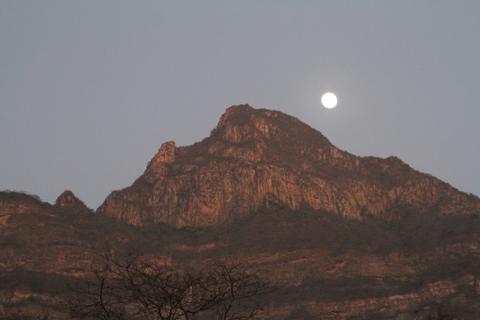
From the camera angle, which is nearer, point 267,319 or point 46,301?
point 46,301

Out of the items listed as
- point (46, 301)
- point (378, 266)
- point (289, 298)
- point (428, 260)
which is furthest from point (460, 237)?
point (46, 301)

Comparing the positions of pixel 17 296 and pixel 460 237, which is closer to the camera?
pixel 17 296

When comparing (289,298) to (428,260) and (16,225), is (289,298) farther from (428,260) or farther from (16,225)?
(16,225)


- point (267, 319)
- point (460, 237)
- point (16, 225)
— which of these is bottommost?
point (267, 319)

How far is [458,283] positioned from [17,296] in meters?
86.4

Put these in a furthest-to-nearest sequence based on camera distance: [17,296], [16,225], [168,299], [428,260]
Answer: [428,260] → [16,225] → [17,296] → [168,299]

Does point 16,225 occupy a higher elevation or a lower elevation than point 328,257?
higher

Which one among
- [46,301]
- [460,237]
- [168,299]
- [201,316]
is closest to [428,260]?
[460,237]

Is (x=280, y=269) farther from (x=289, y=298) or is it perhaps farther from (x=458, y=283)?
(x=458, y=283)

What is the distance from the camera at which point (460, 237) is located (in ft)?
652

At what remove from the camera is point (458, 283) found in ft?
568

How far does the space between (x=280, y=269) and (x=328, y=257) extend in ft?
36.2

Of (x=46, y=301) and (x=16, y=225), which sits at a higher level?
(x=16, y=225)

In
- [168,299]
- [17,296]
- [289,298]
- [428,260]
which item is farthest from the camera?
[428,260]
